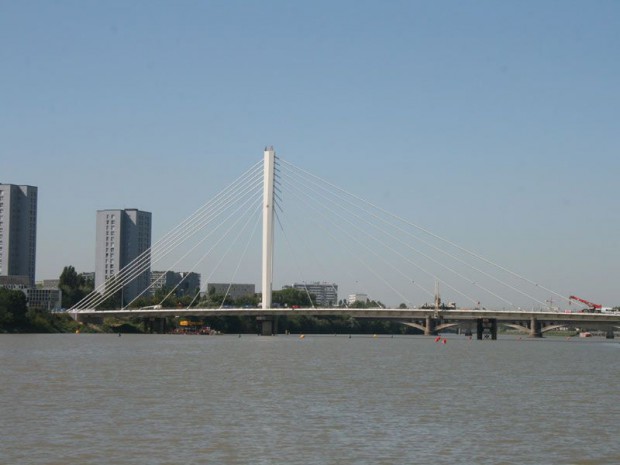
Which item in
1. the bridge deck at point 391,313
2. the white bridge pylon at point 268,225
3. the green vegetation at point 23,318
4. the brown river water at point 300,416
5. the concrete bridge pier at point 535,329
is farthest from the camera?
the concrete bridge pier at point 535,329

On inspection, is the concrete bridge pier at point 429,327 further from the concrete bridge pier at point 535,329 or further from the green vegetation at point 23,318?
the green vegetation at point 23,318

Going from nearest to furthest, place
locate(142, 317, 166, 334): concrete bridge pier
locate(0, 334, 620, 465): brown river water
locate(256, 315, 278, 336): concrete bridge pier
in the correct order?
locate(0, 334, 620, 465): brown river water
locate(256, 315, 278, 336): concrete bridge pier
locate(142, 317, 166, 334): concrete bridge pier

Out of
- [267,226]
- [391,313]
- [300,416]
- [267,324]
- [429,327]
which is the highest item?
[267,226]

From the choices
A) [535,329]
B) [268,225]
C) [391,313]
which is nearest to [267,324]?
[391,313]

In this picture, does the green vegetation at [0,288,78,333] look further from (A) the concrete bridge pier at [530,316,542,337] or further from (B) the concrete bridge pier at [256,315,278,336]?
(A) the concrete bridge pier at [530,316,542,337]

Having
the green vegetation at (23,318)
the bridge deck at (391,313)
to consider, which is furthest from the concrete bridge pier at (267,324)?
the green vegetation at (23,318)

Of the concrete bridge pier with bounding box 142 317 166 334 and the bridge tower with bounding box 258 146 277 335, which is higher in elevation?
the bridge tower with bounding box 258 146 277 335

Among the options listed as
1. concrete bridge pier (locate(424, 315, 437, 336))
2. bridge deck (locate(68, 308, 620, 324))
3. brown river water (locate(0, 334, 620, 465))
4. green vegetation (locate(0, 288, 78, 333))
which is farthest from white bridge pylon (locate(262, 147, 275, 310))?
brown river water (locate(0, 334, 620, 465))

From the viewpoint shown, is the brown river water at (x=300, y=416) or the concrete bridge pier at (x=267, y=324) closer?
the brown river water at (x=300, y=416)

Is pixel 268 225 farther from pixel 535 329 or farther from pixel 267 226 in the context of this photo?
pixel 535 329

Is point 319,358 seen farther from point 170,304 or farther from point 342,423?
point 170,304

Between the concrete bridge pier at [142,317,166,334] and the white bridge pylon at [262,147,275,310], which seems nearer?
the white bridge pylon at [262,147,275,310]

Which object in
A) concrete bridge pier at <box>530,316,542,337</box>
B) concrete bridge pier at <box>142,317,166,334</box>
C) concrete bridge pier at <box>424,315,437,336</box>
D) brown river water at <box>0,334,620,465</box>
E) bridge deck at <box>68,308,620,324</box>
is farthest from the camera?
concrete bridge pier at <box>530,316,542,337</box>

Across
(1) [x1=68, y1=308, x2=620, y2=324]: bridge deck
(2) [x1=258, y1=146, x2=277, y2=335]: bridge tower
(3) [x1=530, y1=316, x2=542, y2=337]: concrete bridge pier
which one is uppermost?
(2) [x1=258, y1=146, x2=277, y2=335]: bridge tower
